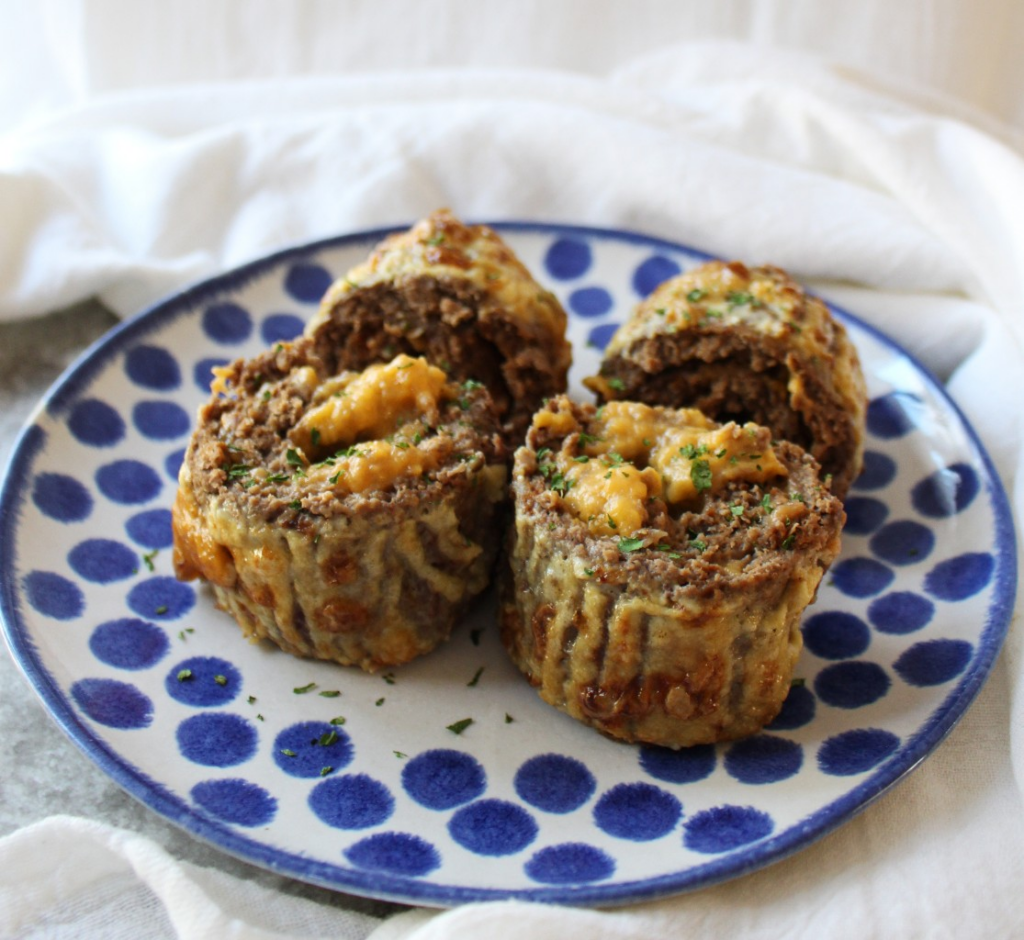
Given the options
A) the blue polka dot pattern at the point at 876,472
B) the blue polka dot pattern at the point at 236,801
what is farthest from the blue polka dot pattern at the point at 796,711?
the blue polka dot pattern at the point at 236,801

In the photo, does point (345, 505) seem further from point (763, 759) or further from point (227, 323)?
point (227, 323)

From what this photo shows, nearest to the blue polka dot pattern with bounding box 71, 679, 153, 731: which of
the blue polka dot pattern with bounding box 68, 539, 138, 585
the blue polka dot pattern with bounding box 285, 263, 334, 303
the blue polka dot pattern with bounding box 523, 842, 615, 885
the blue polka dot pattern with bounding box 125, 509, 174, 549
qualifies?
the blue polka dot pattern with bounding box 68, 539, 138, 585

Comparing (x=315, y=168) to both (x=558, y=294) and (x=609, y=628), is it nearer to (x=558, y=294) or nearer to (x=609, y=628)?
(x=558, y=294)

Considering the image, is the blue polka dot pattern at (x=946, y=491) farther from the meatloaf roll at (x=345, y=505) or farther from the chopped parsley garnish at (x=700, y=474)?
the meatloaf roll at (x=345, y=505)

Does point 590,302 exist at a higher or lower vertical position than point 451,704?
higher

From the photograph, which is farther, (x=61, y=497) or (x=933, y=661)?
(x=61, y=497)

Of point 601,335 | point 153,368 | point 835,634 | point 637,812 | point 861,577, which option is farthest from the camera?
point 601,335

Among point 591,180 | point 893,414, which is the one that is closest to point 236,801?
point 893,414

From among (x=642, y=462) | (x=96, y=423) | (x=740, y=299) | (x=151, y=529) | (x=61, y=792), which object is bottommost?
(x=61, y=792)

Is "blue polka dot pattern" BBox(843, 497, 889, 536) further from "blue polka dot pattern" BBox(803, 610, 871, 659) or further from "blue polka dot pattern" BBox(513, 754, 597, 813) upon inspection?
"blue polka dot pattern" BBox(513, 754, 597, 813)
